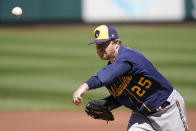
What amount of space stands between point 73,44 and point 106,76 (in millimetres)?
11172

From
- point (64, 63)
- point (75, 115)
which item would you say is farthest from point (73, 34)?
point (75, 115)

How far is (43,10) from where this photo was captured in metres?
18.3

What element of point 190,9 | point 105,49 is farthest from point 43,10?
point 105,49

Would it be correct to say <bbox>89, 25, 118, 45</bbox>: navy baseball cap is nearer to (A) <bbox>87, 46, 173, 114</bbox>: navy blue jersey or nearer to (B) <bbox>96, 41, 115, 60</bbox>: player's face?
(B) <bbox>96, 41, 115, 60</bbox>: player's face

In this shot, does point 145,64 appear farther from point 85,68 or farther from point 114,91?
point 85,68

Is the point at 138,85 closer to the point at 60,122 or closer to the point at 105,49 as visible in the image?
the point at 105,49

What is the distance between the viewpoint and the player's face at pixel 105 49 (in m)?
3.62

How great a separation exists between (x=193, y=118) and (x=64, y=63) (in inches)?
211

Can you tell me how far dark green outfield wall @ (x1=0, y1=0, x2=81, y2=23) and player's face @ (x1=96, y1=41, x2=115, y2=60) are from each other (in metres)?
14.9

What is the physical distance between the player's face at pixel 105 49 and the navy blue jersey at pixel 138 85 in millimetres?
90

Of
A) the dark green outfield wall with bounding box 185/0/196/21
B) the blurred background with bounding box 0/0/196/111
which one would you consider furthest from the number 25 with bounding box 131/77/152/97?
the dark green outfield wall with bounding box 185/0/196/21

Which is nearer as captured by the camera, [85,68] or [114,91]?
[114,91]

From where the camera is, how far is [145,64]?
3.70 meters

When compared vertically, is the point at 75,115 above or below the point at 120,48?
below
